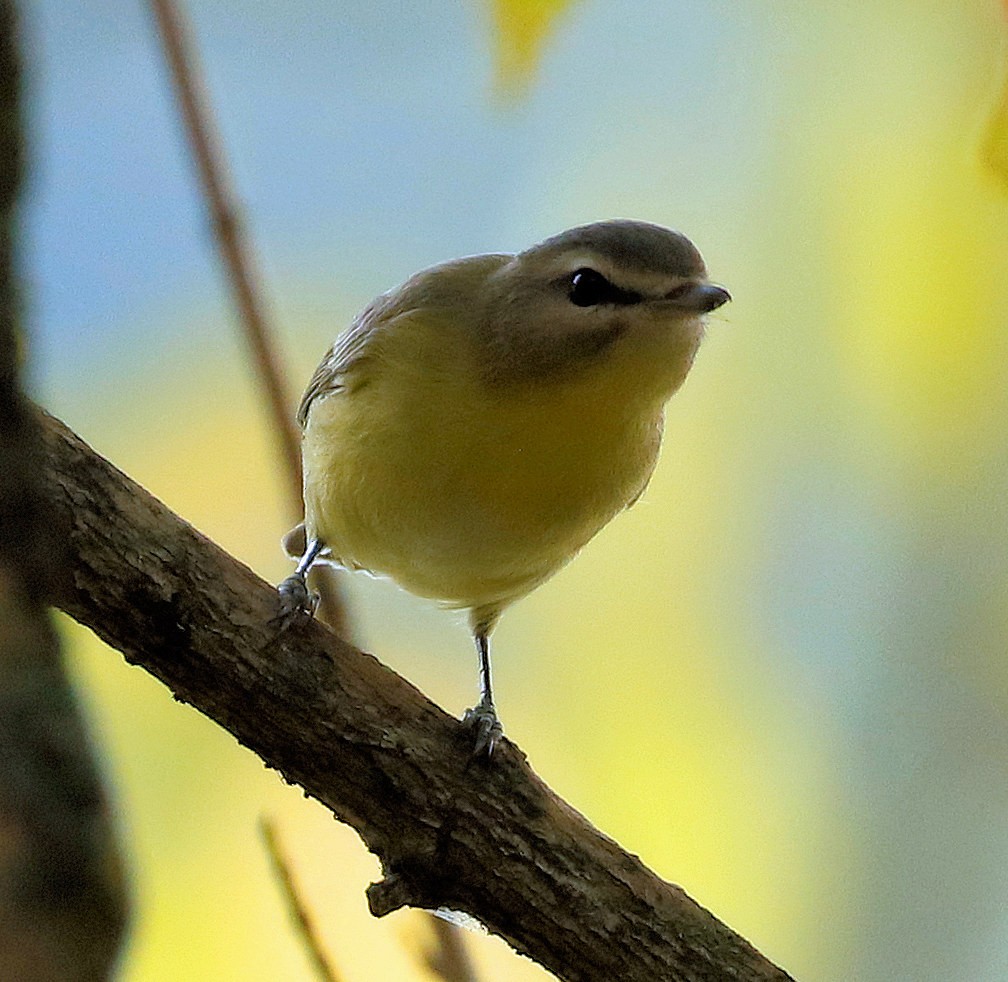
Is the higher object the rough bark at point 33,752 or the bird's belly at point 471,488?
the bird's belly at point 471,488

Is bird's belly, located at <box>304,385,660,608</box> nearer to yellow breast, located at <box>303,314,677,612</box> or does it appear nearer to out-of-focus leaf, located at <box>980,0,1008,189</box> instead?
yellow breast, located at <box>303,314,677,612</box>

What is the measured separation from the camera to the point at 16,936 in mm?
217

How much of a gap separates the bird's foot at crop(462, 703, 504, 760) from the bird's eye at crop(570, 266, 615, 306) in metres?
0.38

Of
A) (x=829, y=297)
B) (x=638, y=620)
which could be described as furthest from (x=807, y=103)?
(x=638, y=620)

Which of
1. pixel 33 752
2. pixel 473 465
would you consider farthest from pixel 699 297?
pixel 33 752

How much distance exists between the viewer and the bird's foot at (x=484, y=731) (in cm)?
105

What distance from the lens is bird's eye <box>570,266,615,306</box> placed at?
3.73 feet

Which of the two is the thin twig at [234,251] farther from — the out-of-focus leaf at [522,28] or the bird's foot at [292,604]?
the out-of-focus leaf at [522,28]

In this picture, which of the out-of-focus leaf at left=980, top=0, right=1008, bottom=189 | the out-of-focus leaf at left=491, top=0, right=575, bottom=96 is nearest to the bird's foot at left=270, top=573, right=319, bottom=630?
the out-of-focus leaf at left=491, top=0, right=575, bottom=96

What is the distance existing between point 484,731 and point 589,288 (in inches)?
16.1

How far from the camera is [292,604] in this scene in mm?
1016

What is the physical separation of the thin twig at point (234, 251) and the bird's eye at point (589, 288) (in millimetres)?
278

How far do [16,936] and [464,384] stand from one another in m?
1.00

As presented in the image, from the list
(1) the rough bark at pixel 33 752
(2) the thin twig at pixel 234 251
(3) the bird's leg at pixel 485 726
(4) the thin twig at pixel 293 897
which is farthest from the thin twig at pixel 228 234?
(1) the rough bark at pixel 33 752
